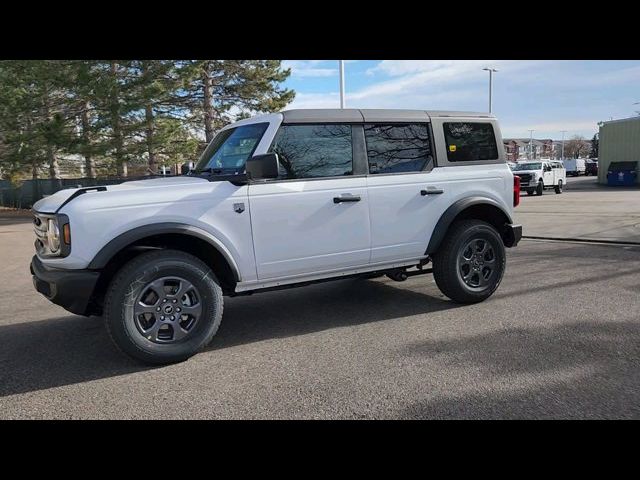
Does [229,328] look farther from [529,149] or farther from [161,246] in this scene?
[529,149]

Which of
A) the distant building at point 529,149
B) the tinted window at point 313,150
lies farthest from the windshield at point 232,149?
the distant building at point 529,149

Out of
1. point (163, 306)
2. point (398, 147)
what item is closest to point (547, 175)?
point (398, 147)

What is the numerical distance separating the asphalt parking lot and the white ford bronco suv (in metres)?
0.45

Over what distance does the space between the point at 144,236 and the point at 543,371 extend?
10.7 feet

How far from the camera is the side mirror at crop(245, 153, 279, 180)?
4129 mm

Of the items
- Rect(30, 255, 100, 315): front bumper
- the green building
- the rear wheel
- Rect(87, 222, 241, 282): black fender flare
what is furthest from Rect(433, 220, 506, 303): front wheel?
the green building

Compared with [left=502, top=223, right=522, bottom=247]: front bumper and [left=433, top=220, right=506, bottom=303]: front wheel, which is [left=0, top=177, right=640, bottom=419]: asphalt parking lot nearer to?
[left=433, top=220, right=506, bottom=303]: front wheel

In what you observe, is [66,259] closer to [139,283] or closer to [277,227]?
[139,283]

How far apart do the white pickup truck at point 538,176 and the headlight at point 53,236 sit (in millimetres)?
26127

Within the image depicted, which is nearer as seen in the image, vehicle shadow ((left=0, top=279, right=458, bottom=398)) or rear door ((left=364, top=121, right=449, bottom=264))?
vehicle shadow ((left=0, top=279, right=458, bottom=398))

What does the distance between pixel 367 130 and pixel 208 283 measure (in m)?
2.26

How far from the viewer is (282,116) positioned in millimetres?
4738

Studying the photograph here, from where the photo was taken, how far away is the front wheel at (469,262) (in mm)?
5391
